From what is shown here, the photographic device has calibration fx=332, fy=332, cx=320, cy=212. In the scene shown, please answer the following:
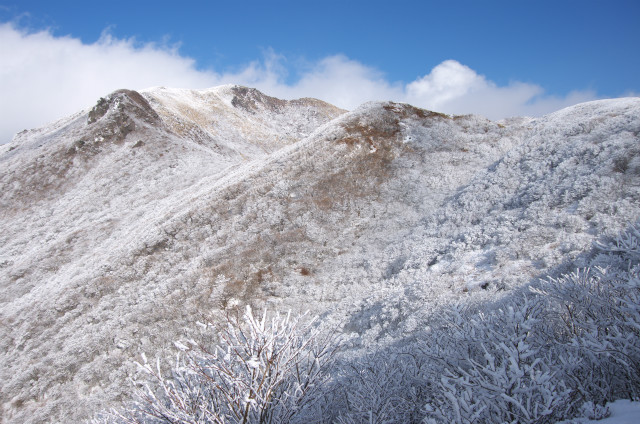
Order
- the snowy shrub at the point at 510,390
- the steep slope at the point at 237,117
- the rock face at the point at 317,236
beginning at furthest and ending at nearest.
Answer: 1. the steep slope at the point at 237,117
2. the rock face at the point at 317,236
3. the snowy shrub at the point at 510,390

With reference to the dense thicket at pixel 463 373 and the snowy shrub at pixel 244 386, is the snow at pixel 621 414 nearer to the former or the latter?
the dense thicket at pixel 463 373

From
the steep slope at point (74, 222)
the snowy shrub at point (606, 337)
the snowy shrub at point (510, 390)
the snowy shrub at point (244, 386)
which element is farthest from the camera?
the steep slope at point (74, 222)

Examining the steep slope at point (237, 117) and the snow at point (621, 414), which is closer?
the snow at point (621, 414)

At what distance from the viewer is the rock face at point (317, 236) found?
15.8 m

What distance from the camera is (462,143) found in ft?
109

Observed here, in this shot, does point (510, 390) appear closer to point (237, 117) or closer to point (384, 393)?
point (384, 393)

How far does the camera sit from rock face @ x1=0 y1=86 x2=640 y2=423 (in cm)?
1583

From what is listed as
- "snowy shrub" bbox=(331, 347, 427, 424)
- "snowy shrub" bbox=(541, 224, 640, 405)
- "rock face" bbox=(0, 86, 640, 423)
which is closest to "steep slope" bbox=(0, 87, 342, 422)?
"rock face" bbox=(0, 86, 640, 423)

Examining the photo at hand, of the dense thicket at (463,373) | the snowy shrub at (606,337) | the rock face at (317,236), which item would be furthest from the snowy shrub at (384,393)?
the rock face at (317,236)

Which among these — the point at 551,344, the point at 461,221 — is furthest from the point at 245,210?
the point at 551,344

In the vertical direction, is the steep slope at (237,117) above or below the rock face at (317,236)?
above

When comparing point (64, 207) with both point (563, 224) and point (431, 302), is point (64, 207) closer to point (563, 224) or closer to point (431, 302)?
point (431, 302)

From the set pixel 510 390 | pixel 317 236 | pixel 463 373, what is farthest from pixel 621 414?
pixel 317 236

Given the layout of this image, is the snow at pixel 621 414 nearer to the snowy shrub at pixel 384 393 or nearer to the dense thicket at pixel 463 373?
the dense thicket at pixel 463 373
